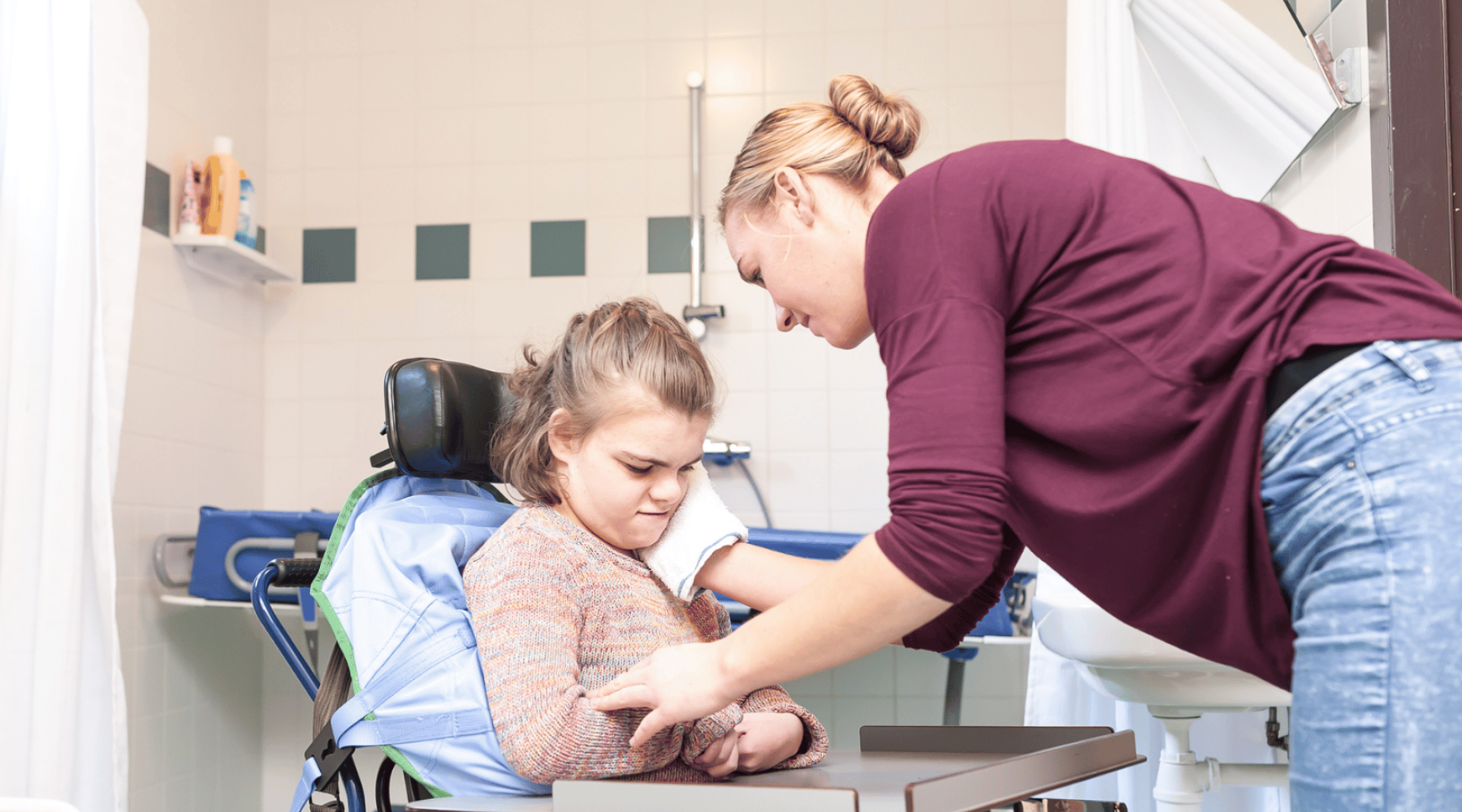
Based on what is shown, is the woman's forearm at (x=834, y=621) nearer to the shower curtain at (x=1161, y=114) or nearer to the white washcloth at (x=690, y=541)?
the white washcloth at (x=690, y=541)

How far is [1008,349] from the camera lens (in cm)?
88

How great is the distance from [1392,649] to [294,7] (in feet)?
10.3

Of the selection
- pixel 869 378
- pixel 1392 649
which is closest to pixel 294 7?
pixel 869 378

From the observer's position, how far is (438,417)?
128 centimetres

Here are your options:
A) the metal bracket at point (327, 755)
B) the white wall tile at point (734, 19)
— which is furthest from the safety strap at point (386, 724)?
the white wall tile at point (734, 19)

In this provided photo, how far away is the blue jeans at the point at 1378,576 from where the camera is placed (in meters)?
0.71

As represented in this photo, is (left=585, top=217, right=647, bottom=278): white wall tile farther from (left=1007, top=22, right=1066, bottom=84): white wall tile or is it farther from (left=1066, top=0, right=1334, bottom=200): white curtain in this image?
(left=1066, top=0, right=1334, bottom=200): white curtain

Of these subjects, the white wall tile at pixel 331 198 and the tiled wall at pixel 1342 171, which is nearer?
the tiled wall at pixel 1342 171

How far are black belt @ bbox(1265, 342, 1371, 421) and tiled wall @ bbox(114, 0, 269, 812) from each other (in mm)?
2269

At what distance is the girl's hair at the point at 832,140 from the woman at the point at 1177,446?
0.18 meters

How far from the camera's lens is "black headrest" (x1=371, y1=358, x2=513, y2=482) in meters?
1.27

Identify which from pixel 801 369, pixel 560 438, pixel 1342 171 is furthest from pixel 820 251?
pixel 801 369

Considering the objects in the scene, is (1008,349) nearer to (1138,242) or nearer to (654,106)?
(1138,242)

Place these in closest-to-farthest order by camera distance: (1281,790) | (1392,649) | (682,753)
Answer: (1392,649), (682,753), (1281,790)
